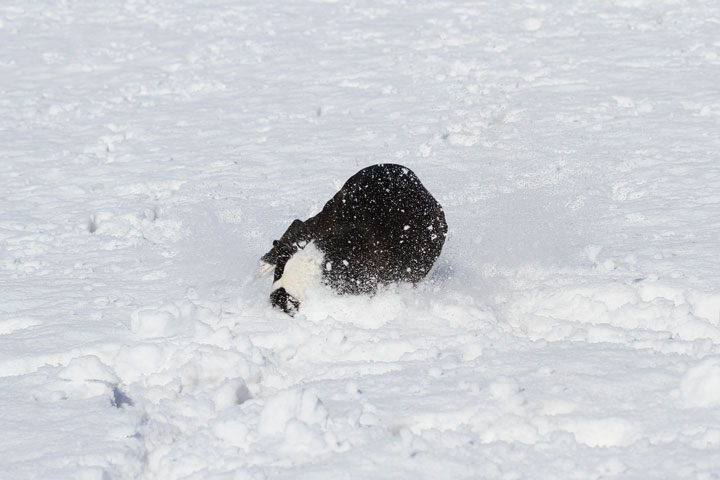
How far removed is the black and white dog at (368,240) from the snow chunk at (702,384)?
1499 mm

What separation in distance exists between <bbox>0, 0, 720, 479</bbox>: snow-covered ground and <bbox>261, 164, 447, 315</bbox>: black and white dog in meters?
0.12

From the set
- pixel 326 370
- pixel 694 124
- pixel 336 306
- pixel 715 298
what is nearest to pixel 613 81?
pixel 694 124

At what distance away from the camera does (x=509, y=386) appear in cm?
310

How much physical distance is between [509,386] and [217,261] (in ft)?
8.28

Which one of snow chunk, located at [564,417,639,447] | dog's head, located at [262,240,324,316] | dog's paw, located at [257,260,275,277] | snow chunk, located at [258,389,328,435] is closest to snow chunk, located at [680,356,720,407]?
snow chunk, located at [564,417,639,447]

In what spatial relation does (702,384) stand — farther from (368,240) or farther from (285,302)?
(285,302)

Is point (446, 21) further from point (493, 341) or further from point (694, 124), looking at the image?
point (493, 341)

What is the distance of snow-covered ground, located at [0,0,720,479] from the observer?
9.61 ft

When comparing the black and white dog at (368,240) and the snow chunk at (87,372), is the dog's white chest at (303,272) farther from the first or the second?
the snow chunk at (87,372)

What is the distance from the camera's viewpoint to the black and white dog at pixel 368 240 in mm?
4031

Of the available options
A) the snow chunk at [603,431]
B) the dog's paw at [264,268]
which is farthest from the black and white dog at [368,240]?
the snow chunk at [603,431]

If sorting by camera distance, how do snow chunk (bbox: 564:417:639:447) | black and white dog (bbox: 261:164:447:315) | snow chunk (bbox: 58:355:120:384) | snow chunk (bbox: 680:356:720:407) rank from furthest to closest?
black and white dog (bbox: 261:164:447:315)
snow chunk (bbox: 58:355:120:384)
snow chunk (bbox: 680:356:720:407)
snow chunk (bbox: 564:417:639:447)

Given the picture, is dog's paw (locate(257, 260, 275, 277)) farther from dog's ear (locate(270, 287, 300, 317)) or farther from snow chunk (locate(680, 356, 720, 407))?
snow chunk (locate(680, 356, 720, 407))

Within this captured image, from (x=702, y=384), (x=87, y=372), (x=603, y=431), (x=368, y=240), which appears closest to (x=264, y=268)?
(x=368, y=240)
